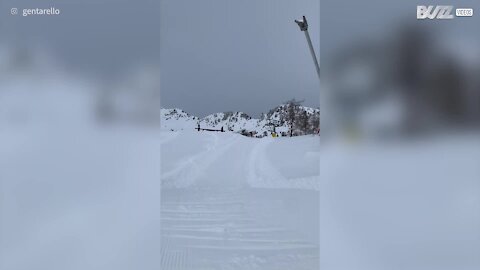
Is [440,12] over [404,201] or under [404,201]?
over

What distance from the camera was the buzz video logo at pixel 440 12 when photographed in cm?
171

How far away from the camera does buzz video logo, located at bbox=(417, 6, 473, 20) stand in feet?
5.62

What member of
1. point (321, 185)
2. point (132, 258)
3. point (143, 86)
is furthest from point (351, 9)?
point (132, 258)

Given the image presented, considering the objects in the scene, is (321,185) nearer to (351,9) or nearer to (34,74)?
(351,9)

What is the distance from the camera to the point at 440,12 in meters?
1.72

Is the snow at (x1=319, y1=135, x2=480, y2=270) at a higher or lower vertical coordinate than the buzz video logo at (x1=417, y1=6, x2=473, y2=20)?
lower

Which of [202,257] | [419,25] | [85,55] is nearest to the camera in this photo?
[419,25]

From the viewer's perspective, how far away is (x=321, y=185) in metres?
1.73

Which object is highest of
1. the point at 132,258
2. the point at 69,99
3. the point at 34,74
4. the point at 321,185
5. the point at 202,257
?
the point at 34,74

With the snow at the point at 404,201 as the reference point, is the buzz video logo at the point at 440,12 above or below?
above

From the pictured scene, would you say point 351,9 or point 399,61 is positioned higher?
point 351,9

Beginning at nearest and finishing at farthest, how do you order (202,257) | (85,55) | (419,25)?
(419,25) → (85,55) → (202,257)

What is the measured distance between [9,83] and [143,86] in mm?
636

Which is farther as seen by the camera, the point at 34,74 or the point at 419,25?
the point at 34,74
